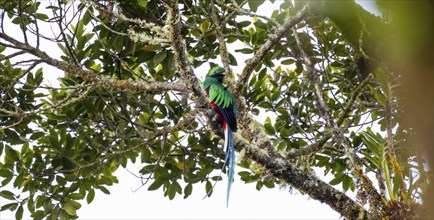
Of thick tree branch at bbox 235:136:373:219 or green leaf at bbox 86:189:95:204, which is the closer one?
thick tree branch at bbox 235:136:373:219

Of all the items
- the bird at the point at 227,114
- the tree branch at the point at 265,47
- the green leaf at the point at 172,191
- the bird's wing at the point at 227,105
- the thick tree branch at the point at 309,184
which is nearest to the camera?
the thick tree branch at the point at 309,184

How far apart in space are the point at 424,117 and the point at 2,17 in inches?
159

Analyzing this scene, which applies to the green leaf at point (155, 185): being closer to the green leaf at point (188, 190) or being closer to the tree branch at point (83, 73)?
the green leaf at point (188, 190)

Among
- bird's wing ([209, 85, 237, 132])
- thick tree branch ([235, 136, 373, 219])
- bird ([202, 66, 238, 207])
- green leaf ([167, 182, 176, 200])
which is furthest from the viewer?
green leaf ([167, 182, 176, 200])

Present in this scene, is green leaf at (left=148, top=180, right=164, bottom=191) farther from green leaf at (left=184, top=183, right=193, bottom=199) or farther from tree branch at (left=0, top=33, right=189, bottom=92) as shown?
tree branch at (left=0, top=33, right=189, bottom=92)

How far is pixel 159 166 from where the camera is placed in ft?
16.5

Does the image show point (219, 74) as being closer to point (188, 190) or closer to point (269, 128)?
point (269, 128)

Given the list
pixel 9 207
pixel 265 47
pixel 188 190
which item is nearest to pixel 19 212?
pixel 9 207

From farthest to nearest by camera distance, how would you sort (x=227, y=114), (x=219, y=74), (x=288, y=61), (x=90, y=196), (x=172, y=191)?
1. (x=90, y=196)
2. (x=172, y=191)
3. (x=288, y=61)
4. (x=219, y=74)
5. (x=227, y=114)

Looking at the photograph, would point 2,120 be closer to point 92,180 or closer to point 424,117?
point 92,180

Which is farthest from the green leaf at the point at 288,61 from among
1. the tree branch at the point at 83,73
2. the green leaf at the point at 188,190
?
the tree branch at the point at 83,73

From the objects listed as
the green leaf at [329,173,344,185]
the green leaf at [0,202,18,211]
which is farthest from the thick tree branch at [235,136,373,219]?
the green leaf at [0,202,18,211]

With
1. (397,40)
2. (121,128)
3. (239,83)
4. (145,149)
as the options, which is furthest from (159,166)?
(397,40)

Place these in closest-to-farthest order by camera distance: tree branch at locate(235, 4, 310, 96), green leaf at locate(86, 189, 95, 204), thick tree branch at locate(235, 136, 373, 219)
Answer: thick tree branch at locate(235, 136, 373, 219) < tree branch at locate(235, 4, 310, 96) < green leaf at locate(86, 189, 95, 204)
